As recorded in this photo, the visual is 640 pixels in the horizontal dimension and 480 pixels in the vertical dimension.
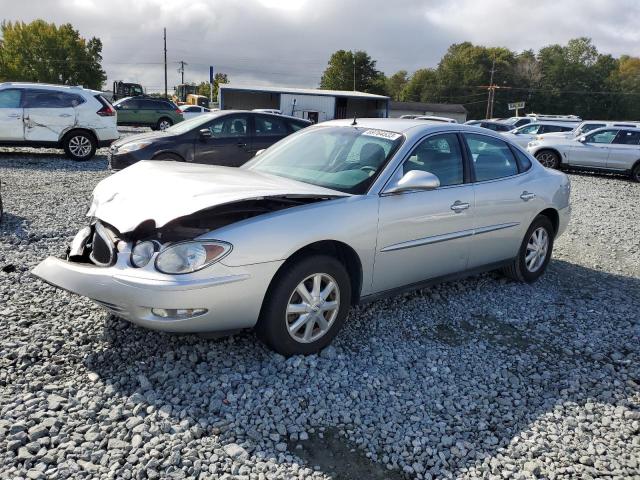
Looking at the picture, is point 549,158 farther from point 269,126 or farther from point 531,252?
point 531,252

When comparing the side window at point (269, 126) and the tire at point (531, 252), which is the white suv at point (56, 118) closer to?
the side window at point (269, 126)

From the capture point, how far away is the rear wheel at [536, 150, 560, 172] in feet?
55.6

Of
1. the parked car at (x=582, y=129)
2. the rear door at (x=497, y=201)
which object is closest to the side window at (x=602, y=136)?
the parked car at (x=582, y=129)

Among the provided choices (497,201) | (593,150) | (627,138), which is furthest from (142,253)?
(627,138)

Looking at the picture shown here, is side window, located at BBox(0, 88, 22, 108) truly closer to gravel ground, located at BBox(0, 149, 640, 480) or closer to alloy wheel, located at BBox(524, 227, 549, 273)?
gravel ground, located at BBox(0, 149, 640, 480)

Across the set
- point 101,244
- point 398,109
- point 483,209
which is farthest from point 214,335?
point 398,109

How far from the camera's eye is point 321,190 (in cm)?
368

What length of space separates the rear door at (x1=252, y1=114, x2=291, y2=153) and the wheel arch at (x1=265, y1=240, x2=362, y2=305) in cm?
679

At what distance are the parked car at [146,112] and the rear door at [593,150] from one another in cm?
1861

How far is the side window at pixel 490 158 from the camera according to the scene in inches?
182

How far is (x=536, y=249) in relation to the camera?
5.36m

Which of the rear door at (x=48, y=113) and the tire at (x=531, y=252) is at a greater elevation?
the rear door at (x=48, y=113)

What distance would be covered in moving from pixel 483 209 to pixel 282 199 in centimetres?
204

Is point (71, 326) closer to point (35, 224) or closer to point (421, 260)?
point (421, 260)
